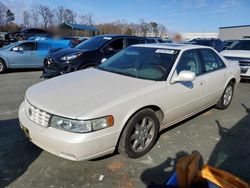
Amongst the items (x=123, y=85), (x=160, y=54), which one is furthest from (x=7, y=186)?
(x=160, y=54)

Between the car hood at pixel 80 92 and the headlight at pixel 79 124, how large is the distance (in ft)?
0.22

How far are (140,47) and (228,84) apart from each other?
2263 mm

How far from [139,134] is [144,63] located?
4.40 ft

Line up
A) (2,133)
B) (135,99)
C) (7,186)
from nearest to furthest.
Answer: (7,186) → (135,99) → (2,133)

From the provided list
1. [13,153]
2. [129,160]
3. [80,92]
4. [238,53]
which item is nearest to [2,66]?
[13,153]

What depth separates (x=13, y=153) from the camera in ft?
→ 11.6

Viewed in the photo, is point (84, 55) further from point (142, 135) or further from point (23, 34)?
point (23, 34)

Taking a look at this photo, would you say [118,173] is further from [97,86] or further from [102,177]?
[97,86]

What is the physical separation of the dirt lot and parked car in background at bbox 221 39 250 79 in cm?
430

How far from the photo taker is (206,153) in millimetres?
3717

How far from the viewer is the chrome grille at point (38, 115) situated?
298 centimetres

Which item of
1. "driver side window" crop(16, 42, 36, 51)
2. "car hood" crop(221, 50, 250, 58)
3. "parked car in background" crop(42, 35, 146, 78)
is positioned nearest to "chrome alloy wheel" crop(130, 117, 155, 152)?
"parked car in background" crop(42, 35, 146, 78)

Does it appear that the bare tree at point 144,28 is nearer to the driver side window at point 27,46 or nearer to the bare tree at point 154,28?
the bare tree at point 154,28

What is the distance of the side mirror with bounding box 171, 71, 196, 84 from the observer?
3.70 m
